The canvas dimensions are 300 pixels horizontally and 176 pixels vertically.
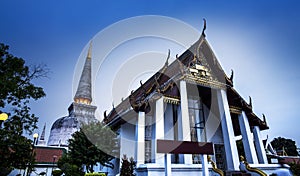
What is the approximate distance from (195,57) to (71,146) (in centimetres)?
866

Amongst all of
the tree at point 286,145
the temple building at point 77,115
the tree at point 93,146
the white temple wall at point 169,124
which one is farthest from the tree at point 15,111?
the tree at point 286,145

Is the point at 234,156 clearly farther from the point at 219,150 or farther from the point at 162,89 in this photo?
the point at 162,89

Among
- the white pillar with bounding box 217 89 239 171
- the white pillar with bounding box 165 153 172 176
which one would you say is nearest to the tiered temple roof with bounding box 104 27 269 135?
the white pillar with bounding box 217 89 239 171

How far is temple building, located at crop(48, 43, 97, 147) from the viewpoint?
37.4 meters

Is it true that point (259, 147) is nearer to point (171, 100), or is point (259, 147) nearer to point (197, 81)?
point (197, 81)

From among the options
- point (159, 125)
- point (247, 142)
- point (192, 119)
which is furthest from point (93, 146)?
point (247, 142)

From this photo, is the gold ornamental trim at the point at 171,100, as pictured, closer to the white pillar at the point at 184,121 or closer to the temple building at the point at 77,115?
the white pillar at the point at 184,121

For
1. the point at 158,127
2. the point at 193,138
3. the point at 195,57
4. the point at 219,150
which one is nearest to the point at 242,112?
the point at 219,150

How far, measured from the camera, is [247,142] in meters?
10.1

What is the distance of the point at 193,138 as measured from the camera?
33.4 ft

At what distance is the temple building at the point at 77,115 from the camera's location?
3744 centimetres

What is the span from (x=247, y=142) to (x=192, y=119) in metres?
2.97

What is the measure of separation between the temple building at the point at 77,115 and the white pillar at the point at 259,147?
3099cm

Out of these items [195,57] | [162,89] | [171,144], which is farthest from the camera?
[195,57]
